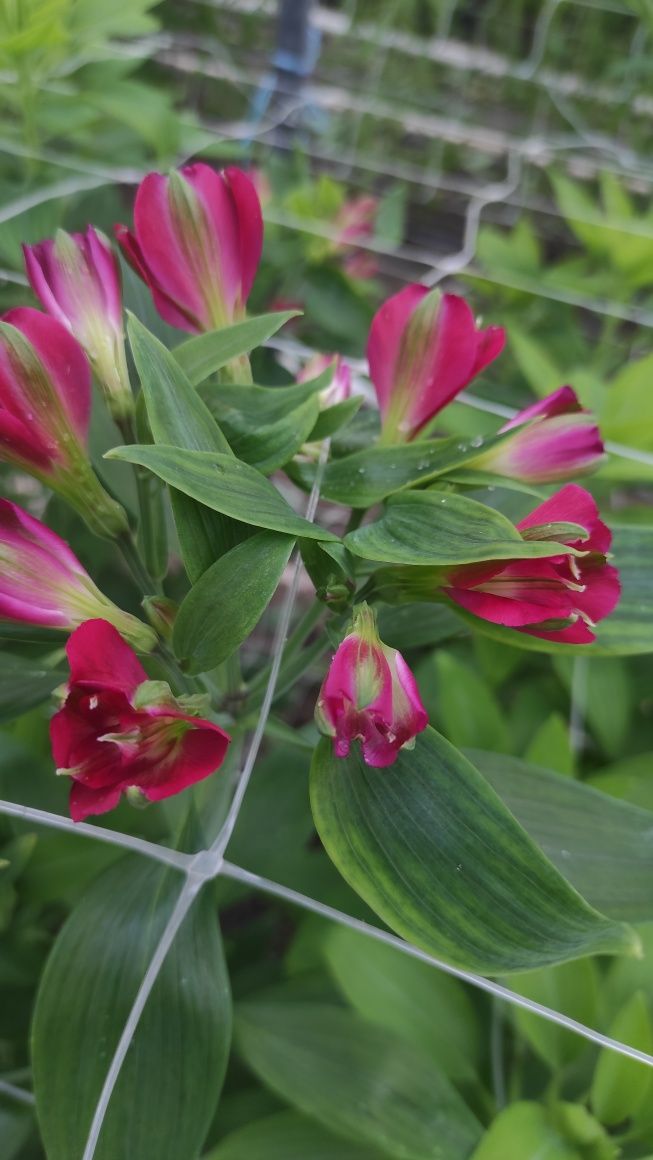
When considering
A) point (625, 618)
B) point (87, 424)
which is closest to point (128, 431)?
point (87, 424)

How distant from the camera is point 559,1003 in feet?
1.47

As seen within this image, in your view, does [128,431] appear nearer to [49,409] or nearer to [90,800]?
[49,409]

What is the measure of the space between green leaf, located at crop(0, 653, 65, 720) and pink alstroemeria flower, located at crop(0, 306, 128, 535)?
0.09m

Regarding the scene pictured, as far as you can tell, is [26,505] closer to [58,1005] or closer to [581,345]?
[58,1005]

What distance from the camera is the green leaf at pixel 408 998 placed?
47cm

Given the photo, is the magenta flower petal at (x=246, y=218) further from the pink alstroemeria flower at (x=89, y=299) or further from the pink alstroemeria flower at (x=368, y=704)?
the pink alstroemeria flower at (x=368, y=704)

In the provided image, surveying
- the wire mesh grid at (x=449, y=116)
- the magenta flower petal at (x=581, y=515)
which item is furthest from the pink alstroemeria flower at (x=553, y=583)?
the wire mesh grid at (x=449, y=116)

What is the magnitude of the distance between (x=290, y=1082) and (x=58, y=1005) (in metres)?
0.14

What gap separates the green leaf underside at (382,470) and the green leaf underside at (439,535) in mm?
19

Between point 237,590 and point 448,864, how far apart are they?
0.42 ft

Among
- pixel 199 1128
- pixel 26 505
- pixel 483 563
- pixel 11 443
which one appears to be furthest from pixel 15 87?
pixel 199 1128

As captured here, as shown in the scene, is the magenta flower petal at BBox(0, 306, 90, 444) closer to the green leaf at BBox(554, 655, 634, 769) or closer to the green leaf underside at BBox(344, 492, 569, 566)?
the green leaf underside at BBox(344, 492, 569, 566)

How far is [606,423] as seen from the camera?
65 cm

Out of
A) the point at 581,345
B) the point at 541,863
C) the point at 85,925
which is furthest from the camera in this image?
the point at 581,345
